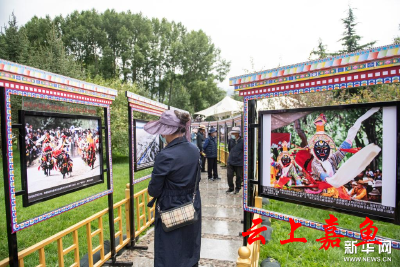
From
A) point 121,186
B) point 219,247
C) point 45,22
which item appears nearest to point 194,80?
point 45,22

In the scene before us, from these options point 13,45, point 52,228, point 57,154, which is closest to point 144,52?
point 13,45

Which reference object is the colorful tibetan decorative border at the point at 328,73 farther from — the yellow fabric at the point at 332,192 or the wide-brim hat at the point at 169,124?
the yellow fabric at the point at 332,192

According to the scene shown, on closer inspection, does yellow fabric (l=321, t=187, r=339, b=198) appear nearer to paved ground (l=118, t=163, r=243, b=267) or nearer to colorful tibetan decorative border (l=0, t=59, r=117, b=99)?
paved ground (l=118, t=163, r=243, b=267)

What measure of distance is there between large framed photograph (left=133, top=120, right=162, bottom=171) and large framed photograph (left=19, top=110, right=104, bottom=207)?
83cm

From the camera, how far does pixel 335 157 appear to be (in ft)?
7.18

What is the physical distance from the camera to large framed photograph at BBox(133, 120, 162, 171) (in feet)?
13.6

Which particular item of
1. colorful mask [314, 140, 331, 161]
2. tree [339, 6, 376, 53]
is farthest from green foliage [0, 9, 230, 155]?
colorful mask [314, 140, 331, 161]

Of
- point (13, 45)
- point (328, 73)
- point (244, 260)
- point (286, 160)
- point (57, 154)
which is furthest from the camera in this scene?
point (13, 45)

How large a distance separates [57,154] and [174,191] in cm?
135

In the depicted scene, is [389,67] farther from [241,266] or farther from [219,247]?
[219,247]

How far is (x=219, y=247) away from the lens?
13.5 feet

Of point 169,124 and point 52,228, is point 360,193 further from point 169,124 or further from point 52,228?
point 52,228

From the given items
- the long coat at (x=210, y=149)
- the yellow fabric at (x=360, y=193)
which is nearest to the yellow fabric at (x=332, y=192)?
the yellow fabric at (x=360, y=193)

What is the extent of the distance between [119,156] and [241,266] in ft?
53.3
